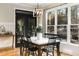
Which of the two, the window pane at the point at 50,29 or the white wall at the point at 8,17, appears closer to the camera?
the white wall at the point at 8,17

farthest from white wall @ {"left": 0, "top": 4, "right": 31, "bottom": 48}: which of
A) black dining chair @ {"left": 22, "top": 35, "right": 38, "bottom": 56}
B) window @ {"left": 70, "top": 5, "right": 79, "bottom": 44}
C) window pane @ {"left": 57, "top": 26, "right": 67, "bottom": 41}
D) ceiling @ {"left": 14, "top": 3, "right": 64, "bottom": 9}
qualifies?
window @ {"left": 70, "top": 5, "right": 79, "bottom": 44}

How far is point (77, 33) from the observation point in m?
1.62

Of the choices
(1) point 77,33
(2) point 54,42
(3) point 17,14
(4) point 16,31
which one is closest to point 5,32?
(4) point 16,31

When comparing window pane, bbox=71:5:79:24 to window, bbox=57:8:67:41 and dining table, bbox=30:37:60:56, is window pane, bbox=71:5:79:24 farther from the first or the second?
dining table, bbox=30:37:60:56

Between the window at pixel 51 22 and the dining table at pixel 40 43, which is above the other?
the window at pixel 51 22

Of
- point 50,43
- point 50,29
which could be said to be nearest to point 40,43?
point 50,43

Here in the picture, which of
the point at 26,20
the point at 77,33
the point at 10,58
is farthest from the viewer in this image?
the point at 26,20

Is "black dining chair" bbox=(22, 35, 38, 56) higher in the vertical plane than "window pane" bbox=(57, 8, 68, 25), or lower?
lower

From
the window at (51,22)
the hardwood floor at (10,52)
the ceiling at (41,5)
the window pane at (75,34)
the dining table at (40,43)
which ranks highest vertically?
the ceiling at (41,5)

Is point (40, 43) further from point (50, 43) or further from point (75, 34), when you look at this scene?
point (75, 34)

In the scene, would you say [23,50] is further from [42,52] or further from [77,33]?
[77,33]

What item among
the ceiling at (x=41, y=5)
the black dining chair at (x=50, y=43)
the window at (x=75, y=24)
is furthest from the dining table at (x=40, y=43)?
the ceiling at (x=41, y=5)

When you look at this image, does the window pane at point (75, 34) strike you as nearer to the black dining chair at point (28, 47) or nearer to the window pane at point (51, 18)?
the window pane at point (51, 18)

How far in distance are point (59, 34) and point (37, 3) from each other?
22.7 inches
